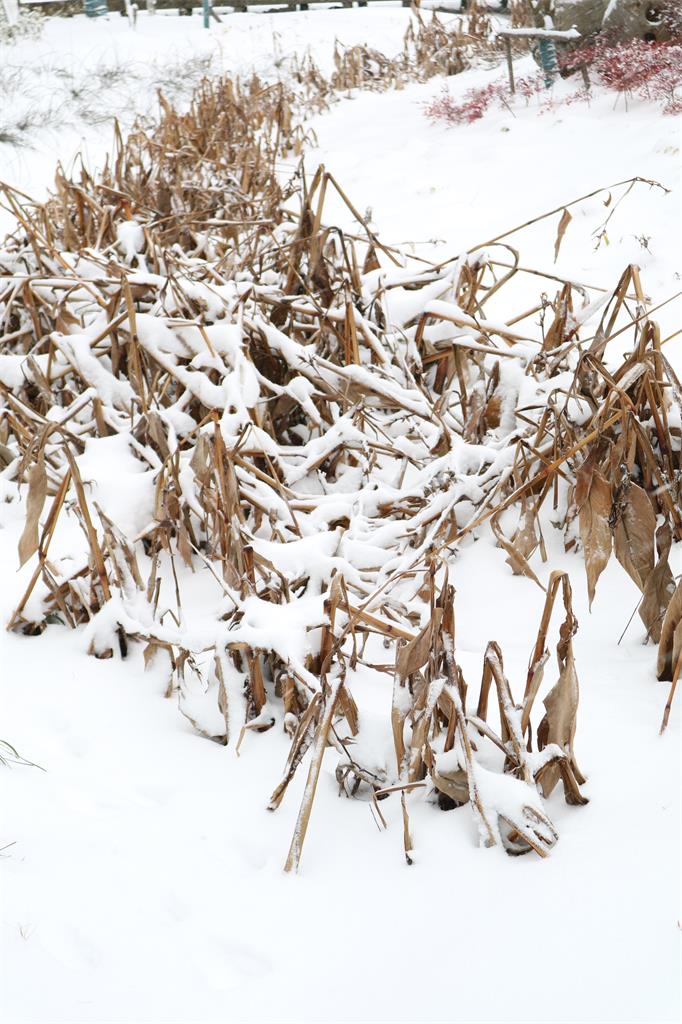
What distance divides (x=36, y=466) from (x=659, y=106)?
16.2 feet

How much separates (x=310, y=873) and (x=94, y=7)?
15622mm

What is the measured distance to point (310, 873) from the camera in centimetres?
136

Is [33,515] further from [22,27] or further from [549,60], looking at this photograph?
[22,27]

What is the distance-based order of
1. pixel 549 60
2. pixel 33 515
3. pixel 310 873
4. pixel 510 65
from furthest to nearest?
pixel 549 60, pixel 510 65, pixel 33 515, pixel 310 873

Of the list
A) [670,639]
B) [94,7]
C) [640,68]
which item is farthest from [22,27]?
[670,639]

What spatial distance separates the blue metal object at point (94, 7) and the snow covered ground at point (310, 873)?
14.6 m

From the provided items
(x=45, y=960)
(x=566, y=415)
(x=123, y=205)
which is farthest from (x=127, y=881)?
(x=123, y=205)

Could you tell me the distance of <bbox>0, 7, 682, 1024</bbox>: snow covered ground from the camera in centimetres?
116

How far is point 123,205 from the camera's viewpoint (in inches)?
133

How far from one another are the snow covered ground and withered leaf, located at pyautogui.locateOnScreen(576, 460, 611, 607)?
10.9 inches

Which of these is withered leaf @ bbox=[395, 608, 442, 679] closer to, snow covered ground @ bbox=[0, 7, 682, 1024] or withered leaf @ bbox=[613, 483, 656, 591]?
snow covered ground @ bbox=[0, 7, 682, 1024]

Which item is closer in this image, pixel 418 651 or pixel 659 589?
pixel 418 651

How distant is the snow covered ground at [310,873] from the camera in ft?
3.80

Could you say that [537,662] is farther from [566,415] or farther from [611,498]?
[566,415]
